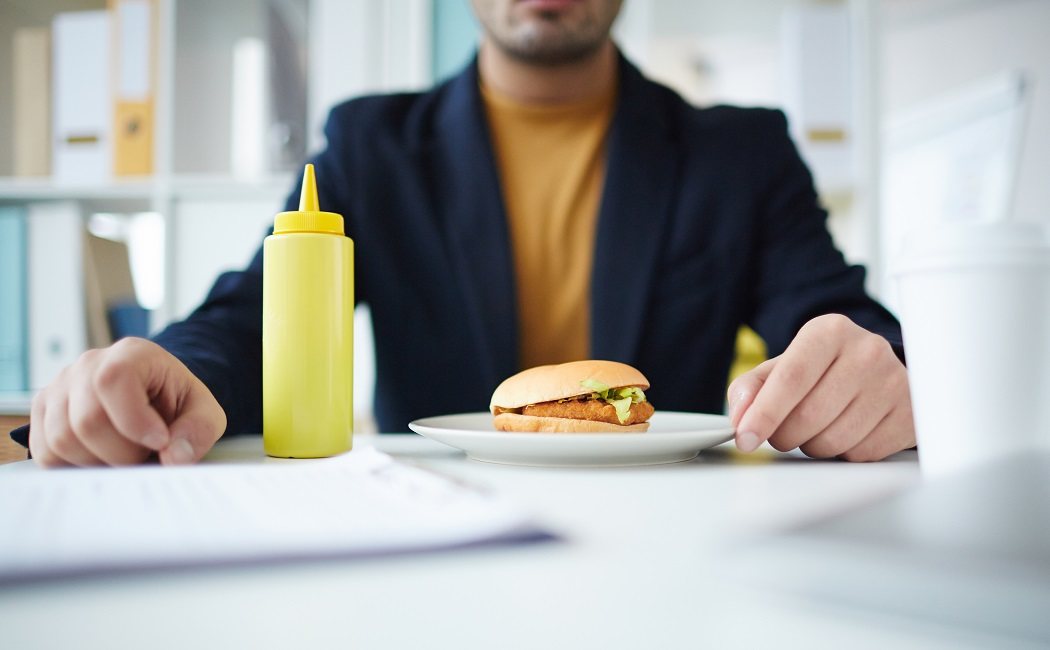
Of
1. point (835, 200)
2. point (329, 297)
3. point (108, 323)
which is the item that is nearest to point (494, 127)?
point (329, 297)

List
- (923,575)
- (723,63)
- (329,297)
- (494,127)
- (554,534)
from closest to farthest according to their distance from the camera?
(923,575)
(554,534)
(329,297)
(494,127)
(723,63)

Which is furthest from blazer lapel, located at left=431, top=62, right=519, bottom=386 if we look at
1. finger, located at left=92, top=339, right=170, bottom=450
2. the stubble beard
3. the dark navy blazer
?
finger, located at left=92, top=339, right=170, bottom=450

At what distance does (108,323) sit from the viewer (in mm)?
1923

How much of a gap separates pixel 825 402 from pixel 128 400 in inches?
21.4

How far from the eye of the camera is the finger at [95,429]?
496 millimetres

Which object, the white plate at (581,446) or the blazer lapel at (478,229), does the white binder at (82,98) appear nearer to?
the blazer lapel at (478,229)

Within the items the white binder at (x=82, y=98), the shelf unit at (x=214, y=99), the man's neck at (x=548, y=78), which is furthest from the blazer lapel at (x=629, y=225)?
the white binder at (x=82, y=98)

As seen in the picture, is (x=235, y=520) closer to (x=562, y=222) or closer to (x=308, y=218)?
(x=308, y=218)

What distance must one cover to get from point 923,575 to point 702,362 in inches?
43.7

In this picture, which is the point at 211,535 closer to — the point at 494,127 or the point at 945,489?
the point at 945,489

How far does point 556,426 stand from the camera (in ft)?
2.07

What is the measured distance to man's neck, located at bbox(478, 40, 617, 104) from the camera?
4.42ft

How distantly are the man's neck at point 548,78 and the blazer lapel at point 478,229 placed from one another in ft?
0.31

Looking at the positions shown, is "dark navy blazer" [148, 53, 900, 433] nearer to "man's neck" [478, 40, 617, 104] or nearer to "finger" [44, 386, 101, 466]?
"man's neck" [478, 40, 617, 104]
